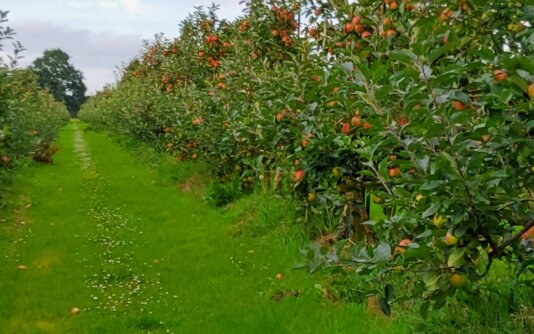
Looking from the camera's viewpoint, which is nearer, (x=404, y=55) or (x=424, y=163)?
(x=404, y=55)

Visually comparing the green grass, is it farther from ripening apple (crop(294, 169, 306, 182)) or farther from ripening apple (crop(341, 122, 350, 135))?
ripening apple (crop(341, 122, 350, 135))

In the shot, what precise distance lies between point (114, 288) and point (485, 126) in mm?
4653

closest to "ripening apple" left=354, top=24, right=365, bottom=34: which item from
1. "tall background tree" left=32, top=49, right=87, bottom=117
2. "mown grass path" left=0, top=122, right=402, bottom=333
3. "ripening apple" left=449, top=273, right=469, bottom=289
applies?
"mown grass path" left=0, top=122, right=402, bottom=333

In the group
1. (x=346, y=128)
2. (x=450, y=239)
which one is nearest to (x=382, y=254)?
(x=450, y=239)

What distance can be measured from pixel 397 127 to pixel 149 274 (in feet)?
14.1

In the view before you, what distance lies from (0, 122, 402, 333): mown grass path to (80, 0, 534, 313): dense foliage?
76 cm

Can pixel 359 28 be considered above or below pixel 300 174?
above

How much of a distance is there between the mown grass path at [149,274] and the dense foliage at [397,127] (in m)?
0.76

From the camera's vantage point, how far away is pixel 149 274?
6.24 m

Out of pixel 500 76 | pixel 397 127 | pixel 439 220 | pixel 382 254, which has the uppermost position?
pixel 500 76

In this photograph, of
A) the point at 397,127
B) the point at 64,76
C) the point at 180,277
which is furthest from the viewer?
the point at 64,76

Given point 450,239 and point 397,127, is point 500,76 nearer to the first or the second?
point 397,127

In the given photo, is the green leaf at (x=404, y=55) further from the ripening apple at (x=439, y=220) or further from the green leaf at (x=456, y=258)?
the green leaf at (x=456, y=258)

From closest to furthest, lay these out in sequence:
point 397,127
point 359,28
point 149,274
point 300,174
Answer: point 397,127 → point 359,28 → point 300,174 → point 149,274
